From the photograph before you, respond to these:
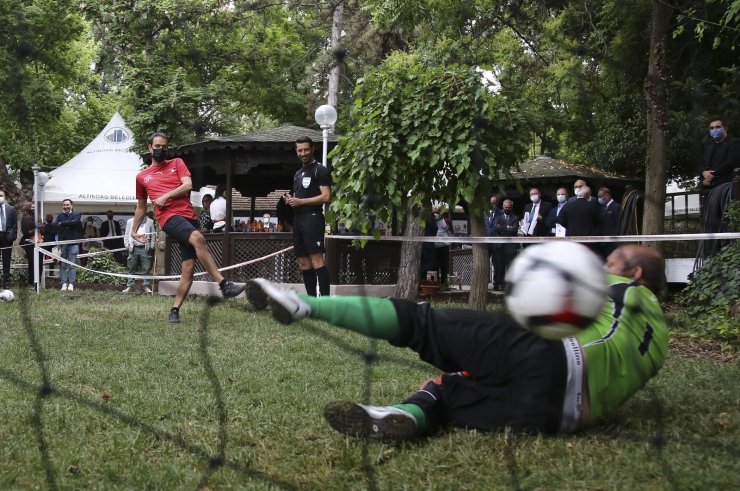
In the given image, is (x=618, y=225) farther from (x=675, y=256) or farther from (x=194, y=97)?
(x=194, y=97)

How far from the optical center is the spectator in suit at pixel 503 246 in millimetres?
10031

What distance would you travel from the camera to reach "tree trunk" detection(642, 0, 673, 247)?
812cm

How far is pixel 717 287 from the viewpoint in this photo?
630cm

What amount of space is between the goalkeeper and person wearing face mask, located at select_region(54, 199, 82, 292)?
960 cm

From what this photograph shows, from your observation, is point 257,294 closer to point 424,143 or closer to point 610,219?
point 424,143

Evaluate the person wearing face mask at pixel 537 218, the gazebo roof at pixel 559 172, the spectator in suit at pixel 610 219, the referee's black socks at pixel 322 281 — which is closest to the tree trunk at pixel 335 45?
the gazebo roof at pixel 559 172

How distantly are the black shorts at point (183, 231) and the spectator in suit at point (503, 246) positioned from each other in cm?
470

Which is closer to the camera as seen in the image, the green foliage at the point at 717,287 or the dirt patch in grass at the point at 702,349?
the dirt patch in grass at the point at 702,349

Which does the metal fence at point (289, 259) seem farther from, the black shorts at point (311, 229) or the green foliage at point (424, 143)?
the black shorts at point (311, 229)

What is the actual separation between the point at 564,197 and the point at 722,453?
7.14 meters

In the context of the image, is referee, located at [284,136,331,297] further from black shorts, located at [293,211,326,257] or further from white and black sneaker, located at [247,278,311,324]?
white and black sneaker, located at [247,278,311,324]

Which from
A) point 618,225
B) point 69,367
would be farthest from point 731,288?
point 69,367

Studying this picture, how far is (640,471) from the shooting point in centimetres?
240

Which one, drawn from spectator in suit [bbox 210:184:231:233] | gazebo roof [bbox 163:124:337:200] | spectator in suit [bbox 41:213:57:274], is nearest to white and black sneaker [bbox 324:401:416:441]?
gazebo roof [bbox 163:124:337:200]
